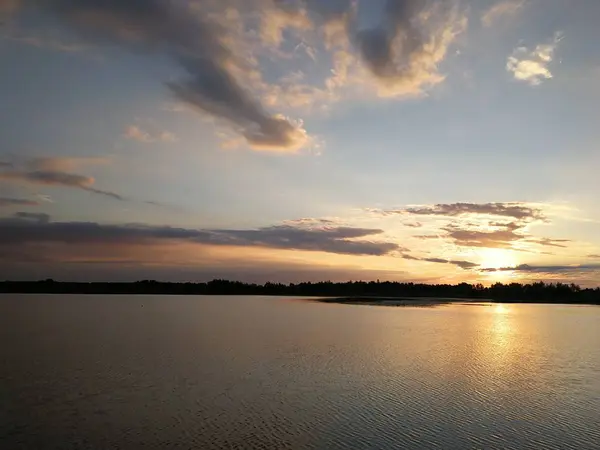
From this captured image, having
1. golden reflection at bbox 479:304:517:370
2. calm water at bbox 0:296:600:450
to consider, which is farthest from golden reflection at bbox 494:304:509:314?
calm water at bbox 0:296:600:450

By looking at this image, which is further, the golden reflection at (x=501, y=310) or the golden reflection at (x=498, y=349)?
the golden reflection at (x=501, y=310)

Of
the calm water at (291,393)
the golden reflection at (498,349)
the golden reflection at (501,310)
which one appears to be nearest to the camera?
the calm water at (291,393)

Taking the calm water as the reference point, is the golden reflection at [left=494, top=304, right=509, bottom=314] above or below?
above

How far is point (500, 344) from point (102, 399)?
22088 millimetres

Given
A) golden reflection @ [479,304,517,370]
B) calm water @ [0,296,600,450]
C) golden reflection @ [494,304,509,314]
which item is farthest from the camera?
golden reflection @ [494,304,509,314]

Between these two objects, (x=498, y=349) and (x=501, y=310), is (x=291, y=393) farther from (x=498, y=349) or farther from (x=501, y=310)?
(x=501, y=310)

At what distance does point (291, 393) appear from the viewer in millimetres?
14430

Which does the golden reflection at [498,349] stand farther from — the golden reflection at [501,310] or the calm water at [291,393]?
the golden reflection at [501,310]

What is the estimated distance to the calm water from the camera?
34.7ft

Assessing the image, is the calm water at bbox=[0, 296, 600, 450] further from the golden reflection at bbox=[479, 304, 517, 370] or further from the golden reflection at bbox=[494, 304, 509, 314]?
the golden reflection at bbox=[494, 304, 509, 314]

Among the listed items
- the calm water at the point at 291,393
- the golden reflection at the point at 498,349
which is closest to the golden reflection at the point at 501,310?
the golden reflection at the point at 498,349

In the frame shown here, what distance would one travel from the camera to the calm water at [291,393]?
34.7ft

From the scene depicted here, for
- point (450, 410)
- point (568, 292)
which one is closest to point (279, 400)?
point (450, 410)

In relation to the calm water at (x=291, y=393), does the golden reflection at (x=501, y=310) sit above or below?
above
